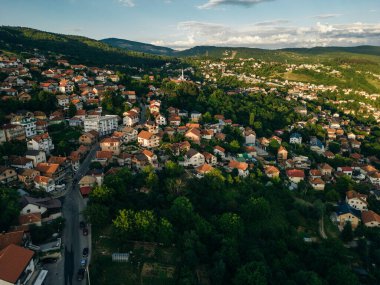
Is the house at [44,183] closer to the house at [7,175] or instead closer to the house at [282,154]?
the house at [7,175]

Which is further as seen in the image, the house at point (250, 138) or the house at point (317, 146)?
the house at point (317, 146)

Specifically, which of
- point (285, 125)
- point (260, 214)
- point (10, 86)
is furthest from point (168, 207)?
point (285, 125)

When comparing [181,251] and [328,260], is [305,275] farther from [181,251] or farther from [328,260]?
[181,251]

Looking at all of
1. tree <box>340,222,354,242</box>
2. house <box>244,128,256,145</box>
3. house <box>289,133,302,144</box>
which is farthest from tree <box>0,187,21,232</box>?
house <box>289,133,302,144</box>

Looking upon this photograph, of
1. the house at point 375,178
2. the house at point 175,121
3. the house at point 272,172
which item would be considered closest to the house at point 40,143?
the house at point 175,121

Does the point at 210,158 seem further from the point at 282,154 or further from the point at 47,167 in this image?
the point at 47,167

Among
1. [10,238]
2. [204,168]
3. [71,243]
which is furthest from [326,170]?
[10,238]

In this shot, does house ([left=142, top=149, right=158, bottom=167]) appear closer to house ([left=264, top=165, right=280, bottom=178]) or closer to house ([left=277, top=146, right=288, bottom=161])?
house ([left=264, top=165, right=280, bottom=178])
